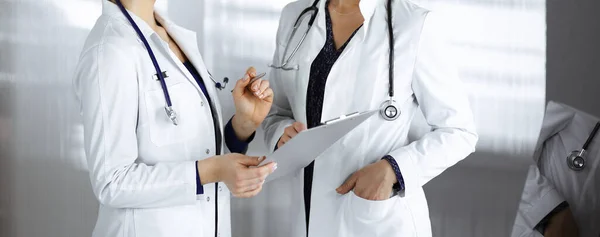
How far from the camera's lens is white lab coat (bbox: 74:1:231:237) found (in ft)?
4.99

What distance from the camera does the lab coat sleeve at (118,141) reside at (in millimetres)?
1516

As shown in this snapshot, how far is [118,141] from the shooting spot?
152cm

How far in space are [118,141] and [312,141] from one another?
387 mm

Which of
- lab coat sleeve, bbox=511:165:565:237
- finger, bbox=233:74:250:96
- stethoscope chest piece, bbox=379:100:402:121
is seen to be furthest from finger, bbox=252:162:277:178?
lab coat sleeve, bbox=511:165:565:237

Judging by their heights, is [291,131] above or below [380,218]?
above

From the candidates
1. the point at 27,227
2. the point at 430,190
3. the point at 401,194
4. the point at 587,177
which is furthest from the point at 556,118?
the point at 27,227

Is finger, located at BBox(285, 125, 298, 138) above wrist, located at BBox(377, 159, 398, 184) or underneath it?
above

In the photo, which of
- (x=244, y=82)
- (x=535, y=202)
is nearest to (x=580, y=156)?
(x=535, y=202)

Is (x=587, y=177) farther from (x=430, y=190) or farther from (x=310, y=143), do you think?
(x=310, y=143)

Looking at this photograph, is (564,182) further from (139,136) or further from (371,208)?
(139,136)

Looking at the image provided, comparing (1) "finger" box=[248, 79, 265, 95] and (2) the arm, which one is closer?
(1) "finger" box=[248, 79, 265, 95]

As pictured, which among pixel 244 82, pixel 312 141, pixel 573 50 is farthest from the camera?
pixel 573 50

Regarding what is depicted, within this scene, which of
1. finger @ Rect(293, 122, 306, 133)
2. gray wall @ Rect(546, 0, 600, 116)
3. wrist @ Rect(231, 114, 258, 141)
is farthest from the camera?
gray wall @ Rect(546, 0, 600, 116)

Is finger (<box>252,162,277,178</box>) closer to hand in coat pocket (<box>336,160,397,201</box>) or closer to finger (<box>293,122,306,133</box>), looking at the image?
finger (<box>293,122,306,133</box>)
